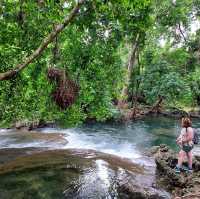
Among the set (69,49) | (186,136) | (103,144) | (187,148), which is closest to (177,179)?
(187,148)

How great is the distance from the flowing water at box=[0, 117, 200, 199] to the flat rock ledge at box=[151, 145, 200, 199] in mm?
1020

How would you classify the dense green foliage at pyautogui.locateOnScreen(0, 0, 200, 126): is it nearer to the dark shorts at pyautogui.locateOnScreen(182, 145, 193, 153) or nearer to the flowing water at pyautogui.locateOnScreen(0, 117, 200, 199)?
the flowing water at pyautogui.locateOnScreen(0, 117, 200, 199)

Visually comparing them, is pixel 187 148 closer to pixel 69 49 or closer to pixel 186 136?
pixel 186 136

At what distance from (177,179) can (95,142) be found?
9.61 meters

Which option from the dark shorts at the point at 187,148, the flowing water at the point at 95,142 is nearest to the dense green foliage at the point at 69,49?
the flowing water at the point at 95,142

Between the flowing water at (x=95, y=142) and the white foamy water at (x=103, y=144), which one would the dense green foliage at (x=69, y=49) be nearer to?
the flowing water at (x=95, y=142)

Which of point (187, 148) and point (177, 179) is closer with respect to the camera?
point (177, 179)

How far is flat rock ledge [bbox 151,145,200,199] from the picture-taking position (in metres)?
10.6

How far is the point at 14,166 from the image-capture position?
13.7 meters

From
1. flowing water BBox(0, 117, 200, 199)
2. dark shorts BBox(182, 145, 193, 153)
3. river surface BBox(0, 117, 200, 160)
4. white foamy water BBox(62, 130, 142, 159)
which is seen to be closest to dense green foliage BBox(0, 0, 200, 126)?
flowing water BBox(0, 117, 200, 199)

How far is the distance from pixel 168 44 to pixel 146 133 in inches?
710

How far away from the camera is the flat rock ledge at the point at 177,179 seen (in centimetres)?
1055

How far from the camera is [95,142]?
821 inches

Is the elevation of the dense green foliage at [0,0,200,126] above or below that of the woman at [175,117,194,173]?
above
